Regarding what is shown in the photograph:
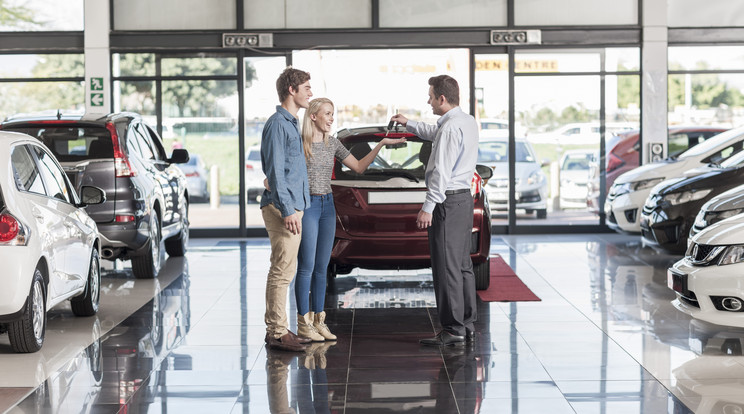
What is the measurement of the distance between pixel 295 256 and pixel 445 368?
1.26 meters

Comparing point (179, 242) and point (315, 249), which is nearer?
point (315, 249)

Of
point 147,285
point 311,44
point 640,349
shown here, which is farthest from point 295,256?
point 311,44

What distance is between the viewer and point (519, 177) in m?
16.1

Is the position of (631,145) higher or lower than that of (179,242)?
higher

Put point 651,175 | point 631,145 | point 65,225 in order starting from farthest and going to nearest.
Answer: point 631,145 → point 651,175 → point 65,225

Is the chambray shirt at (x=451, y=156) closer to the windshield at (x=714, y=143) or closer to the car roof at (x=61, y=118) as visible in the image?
the car roof at (x=61, y=118)

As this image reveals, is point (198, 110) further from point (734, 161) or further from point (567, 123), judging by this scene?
point (734, 161)

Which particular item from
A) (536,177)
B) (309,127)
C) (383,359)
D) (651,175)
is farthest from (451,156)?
(536,177)

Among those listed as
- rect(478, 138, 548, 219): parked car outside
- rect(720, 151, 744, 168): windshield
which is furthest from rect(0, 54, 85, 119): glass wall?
rect(720, 151, 744, 168): windshield

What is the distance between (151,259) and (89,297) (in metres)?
2.18

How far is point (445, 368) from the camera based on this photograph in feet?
21.3

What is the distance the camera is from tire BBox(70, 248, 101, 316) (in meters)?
8.46

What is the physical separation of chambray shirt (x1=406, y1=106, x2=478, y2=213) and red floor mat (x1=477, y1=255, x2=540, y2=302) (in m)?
2.41

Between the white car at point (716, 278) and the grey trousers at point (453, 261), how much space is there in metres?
1.48
